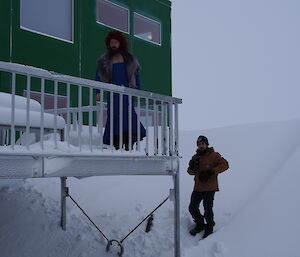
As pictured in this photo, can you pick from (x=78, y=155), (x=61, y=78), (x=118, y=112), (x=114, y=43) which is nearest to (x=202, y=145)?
(x=118, y=112)

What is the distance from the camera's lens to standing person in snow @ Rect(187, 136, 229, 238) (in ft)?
22.7

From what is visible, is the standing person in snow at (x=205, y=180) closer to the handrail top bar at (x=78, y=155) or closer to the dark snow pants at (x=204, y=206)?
the dark snow pants at (x=204, y=206)

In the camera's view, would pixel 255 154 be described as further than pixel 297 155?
Yes

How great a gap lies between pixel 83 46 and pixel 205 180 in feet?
26.8

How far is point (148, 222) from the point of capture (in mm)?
7617

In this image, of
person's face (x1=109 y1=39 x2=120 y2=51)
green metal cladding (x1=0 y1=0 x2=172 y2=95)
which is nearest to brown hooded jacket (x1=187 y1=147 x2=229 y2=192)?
person's face (x1=109 y1=39 x2=120 y2=51)

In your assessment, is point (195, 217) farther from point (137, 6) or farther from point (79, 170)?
point (137, 6)

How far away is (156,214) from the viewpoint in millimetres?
7973

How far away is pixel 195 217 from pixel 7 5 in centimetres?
769

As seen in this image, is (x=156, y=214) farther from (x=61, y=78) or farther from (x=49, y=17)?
(x=49, y=17)

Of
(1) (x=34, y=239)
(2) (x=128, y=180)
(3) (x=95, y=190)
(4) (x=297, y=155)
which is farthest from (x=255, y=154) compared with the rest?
(1) (x=34, y=239)

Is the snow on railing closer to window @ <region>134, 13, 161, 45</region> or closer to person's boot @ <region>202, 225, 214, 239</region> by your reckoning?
person's boot @ <region>202, 225, 214, 239</region>

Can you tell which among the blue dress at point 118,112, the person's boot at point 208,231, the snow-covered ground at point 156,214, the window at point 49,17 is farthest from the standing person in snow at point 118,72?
the window at point 49,17

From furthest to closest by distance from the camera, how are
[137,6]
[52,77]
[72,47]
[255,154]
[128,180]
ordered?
[137,6] < [72,47] < [255,154] < [128,180] < [52,77]
